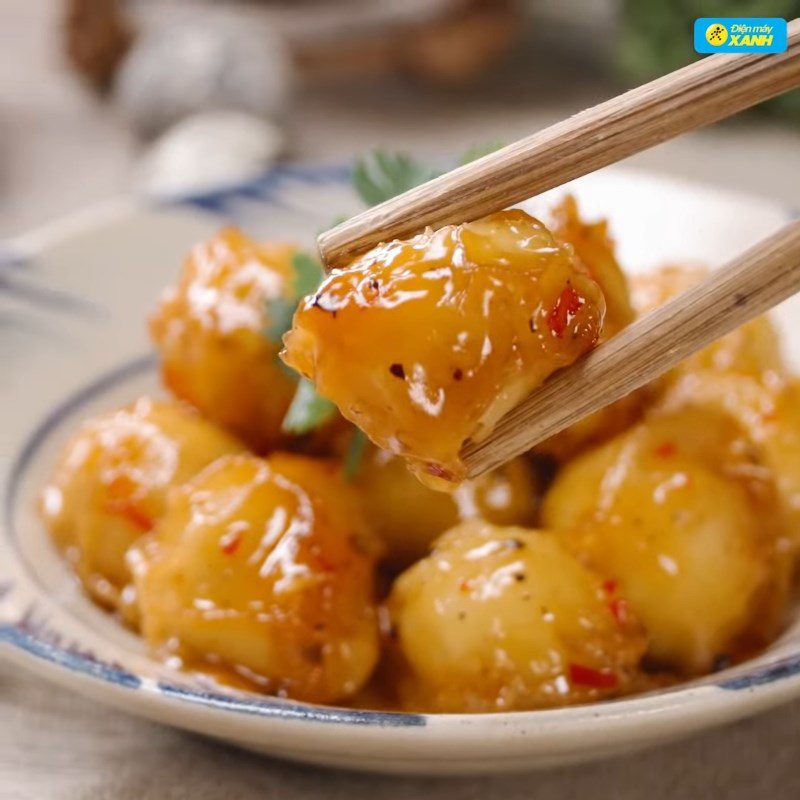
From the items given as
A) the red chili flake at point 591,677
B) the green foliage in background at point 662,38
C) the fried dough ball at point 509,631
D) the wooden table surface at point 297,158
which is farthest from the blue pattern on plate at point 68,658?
the green foliage in background at point 662,38

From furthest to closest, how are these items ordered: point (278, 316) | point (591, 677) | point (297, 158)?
point (297, 158) → point (278, 316) → point (591, 677)

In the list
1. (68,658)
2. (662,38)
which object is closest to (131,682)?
(68,658)

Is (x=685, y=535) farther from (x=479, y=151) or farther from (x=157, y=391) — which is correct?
(x=157, y=391)

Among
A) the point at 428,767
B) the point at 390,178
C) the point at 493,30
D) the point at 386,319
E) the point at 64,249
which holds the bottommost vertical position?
the point at 493,30

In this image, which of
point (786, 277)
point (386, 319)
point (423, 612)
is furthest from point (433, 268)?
point (423, 612)

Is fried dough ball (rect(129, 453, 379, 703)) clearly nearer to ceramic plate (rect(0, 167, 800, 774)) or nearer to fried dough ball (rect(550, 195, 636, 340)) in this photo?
ceramic plate (rect(0, 167, 800, 774))

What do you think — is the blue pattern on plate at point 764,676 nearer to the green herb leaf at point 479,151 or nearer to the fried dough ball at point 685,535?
the fried dough ball at point 685,535

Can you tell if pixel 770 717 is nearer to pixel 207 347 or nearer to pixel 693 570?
pixel 693 570
